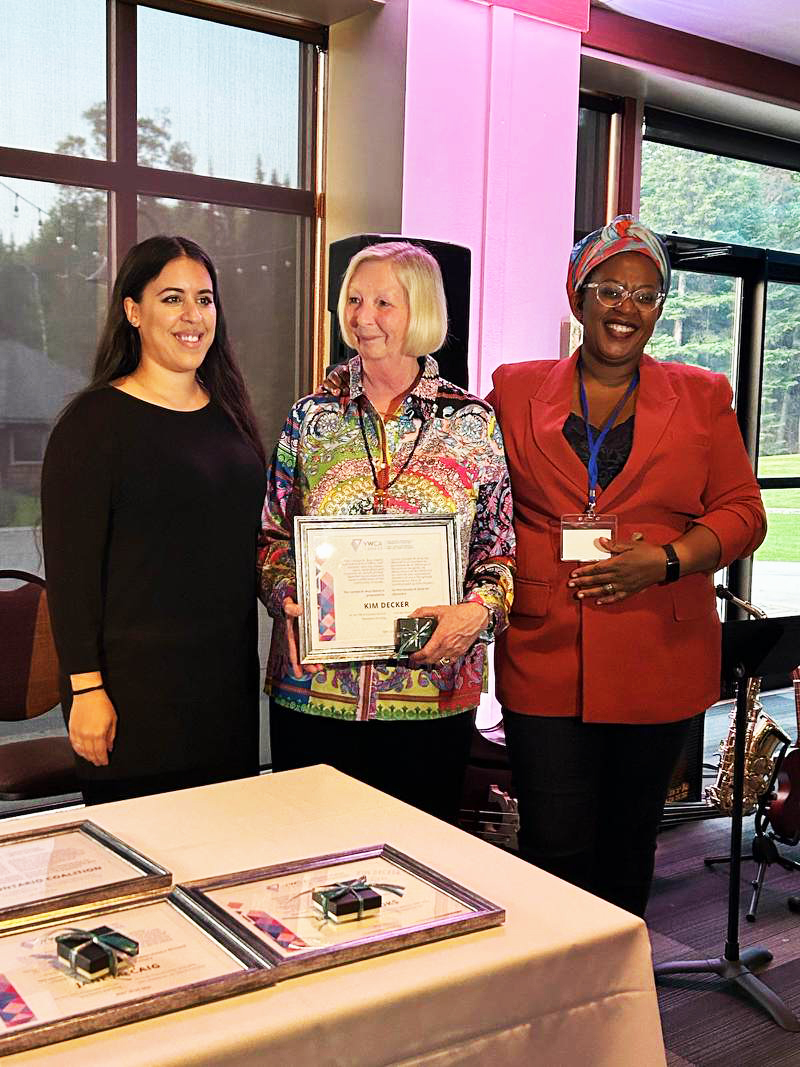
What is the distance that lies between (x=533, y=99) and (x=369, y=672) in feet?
12.4

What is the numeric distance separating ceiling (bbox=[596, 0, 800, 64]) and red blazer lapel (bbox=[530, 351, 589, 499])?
3703mm

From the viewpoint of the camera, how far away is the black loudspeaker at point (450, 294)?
3.31 metres

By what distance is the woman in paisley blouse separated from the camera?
A: 2.22 metres

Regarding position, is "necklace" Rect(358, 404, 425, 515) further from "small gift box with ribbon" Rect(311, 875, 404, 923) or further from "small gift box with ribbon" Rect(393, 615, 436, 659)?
"small gift box with ribbon" Rect(311, 875, 404, 923)

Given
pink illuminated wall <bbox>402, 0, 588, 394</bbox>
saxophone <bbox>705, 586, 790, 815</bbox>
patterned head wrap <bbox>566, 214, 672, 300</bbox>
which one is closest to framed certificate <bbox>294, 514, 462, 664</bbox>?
patterned head wrap <bbox>566, 214, 672, 300</bbox>

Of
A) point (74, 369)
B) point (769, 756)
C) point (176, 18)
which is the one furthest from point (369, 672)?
point (176, 18)

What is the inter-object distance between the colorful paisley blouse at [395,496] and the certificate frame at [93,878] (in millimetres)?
724

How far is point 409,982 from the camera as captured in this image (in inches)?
47.1

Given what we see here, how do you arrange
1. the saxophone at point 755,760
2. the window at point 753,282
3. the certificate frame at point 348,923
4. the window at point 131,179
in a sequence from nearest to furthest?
the certificate frame at point 348,923 < the saxophone at point 755,760 < the window at point 131,179 < the window at point 753,282

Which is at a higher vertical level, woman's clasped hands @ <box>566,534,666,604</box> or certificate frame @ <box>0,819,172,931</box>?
woman's clasped hands @ <box>566,534,666,604</box>

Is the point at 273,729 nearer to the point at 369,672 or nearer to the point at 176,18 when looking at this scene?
the point at 369,672

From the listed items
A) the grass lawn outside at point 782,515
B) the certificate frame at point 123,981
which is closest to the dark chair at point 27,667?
the certificate frame at point 123,981

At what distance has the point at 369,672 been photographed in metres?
2.21

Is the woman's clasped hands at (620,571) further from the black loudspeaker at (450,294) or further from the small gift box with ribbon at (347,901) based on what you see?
the black loudspeaker at (450,294)
